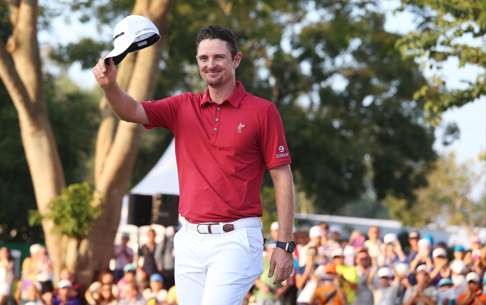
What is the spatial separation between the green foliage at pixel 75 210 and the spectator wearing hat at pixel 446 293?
808 cm

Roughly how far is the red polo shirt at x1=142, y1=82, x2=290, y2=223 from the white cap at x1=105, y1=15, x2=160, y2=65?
1.89 ft

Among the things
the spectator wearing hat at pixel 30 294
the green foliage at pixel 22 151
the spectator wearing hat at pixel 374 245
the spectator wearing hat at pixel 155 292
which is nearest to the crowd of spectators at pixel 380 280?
Answer: the spectator wearing hat at pixel 374 245

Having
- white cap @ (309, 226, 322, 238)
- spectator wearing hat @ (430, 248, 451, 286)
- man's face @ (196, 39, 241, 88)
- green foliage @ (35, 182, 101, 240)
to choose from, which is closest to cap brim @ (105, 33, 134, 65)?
man's face @ (196, 39, 241, 88)

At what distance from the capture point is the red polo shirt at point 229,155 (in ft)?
21.3

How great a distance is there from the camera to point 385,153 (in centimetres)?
4759

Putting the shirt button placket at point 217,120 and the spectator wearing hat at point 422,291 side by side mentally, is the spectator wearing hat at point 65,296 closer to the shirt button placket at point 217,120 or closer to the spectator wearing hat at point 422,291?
the spectator wearing hat at point 422,291

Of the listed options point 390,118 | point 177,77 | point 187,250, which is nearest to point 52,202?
point 187,250

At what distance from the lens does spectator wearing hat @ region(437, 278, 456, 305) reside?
15.7 meters

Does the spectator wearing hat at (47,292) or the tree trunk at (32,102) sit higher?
the tree trunk at (32,102)

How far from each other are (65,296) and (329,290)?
517 cm

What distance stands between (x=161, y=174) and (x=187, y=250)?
18209mm

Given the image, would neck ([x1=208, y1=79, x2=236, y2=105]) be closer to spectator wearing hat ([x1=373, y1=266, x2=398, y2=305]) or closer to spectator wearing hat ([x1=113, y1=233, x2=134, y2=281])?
spectator wearing hat ([x1=373, y1=266, x2=398, y2=305])

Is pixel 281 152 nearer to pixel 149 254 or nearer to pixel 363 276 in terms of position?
pixel 363 276

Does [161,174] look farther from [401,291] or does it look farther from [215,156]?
[215,156]
